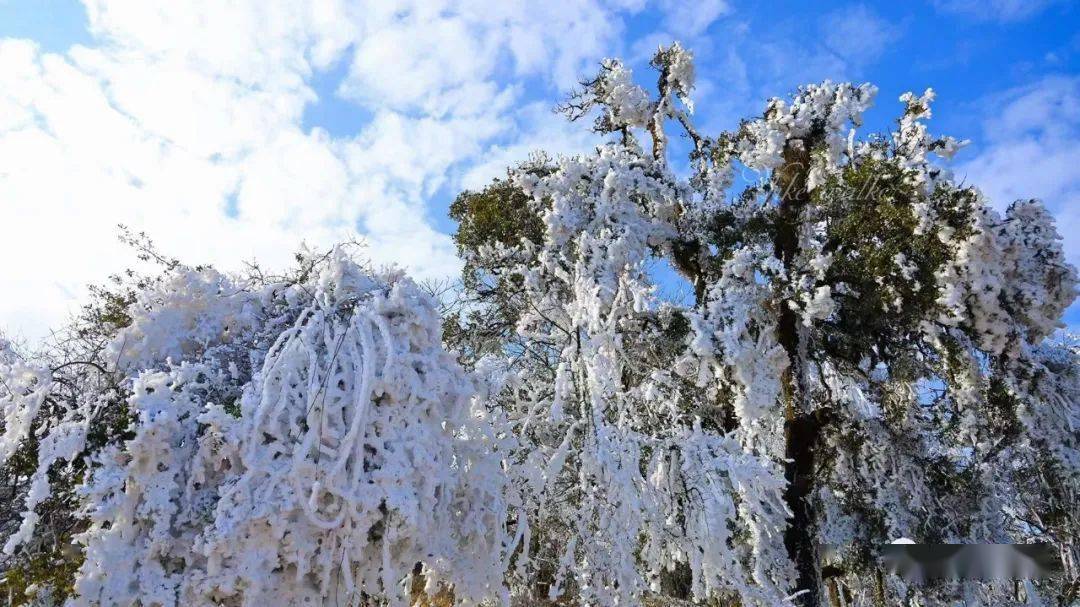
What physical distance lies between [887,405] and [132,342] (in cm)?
904

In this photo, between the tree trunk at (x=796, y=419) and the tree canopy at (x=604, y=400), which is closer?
the tree canopy at (x=604, y=400)

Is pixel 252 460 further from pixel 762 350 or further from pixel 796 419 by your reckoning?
pixel 796 419

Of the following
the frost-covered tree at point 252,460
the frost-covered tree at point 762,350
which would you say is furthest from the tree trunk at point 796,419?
the frost-covered tree at point 252,460

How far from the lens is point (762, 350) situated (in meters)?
8.23

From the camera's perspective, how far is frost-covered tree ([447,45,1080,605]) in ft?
21.2

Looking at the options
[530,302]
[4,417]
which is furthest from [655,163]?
[4,417]

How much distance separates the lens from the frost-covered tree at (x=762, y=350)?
6.46m

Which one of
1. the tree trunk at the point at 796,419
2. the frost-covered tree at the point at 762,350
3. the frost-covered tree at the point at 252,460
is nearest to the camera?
the frost-covered tree at the point at 252,460

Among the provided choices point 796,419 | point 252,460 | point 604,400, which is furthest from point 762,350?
point 252,460

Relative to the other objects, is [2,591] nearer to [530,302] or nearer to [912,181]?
[530,302]

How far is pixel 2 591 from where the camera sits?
4449 millimetres

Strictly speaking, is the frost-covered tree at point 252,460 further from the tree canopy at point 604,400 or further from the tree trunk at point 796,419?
the tree trunk at point 796,419

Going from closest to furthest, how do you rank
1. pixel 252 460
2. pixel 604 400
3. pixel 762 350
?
pixel 252 460 < pixel 604 400 < pixel 762 350

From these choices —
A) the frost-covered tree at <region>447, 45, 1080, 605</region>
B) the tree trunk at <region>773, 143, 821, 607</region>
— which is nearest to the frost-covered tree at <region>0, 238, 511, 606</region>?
the frost-covered tree at <region>447, 45, 1080, 605</region>
